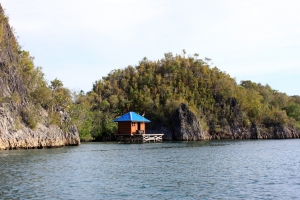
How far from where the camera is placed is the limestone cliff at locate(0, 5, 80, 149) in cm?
4312

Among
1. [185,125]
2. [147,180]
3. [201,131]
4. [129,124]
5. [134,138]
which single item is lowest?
[147,180]

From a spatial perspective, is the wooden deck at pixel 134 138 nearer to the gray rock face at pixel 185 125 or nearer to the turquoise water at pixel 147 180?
the gray rock face at pixel 185 125

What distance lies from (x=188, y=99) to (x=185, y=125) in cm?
1220

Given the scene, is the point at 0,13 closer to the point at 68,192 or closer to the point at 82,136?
the point at 82,136

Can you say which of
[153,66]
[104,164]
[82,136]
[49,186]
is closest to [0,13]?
[82,136]

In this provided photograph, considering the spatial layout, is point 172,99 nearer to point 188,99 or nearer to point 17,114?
point 188,99

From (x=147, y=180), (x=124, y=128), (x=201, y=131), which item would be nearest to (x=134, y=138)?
(x=124, y=128)

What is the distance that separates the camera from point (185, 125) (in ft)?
256

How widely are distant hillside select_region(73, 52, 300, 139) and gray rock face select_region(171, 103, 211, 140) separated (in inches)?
75.1

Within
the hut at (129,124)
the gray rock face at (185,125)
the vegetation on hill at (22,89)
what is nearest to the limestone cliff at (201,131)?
the gray rock face at (185,125)

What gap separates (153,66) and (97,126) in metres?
29.1

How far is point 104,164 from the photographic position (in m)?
31.0

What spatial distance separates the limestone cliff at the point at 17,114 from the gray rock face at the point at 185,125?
2838 cm

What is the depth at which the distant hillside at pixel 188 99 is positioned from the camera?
277 ft
